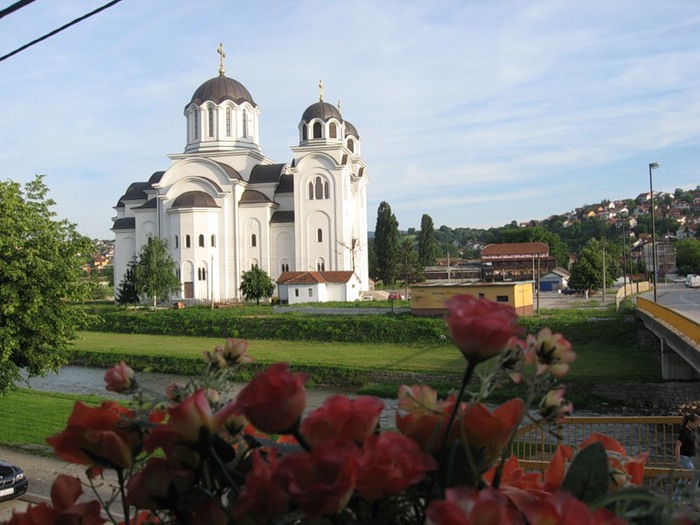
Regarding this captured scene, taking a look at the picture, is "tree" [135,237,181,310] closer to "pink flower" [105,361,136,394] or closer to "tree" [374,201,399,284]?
"tree" [374,201,399,284]

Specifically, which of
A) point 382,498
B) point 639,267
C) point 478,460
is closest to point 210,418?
point 382,498

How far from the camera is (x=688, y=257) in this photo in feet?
299

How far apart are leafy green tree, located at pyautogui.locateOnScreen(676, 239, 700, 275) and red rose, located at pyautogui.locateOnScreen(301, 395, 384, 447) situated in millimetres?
95628

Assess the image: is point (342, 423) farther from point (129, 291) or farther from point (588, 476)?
point (129, 291)

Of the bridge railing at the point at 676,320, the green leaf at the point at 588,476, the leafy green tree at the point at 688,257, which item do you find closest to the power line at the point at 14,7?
the green leaf at the point at 588,476

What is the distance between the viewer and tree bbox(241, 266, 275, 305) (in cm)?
4941

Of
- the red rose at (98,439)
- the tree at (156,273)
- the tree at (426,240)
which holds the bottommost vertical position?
the red rose at (98,439)

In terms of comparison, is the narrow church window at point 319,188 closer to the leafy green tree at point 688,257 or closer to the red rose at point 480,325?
the red rose at point 480,325

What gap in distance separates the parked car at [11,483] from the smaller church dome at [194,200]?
41.9 m

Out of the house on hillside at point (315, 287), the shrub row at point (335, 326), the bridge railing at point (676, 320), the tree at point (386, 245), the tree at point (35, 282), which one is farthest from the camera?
the tree at point (386, 245)

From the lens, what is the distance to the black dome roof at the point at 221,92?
5534cm

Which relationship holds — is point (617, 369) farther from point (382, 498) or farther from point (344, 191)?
point (344, 191)

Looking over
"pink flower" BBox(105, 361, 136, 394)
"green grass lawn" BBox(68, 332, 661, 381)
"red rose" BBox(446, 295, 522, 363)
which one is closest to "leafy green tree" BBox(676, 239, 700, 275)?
"green grass lawn" BBox(68, 332, 661, 381)

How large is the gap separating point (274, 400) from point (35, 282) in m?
15.5
